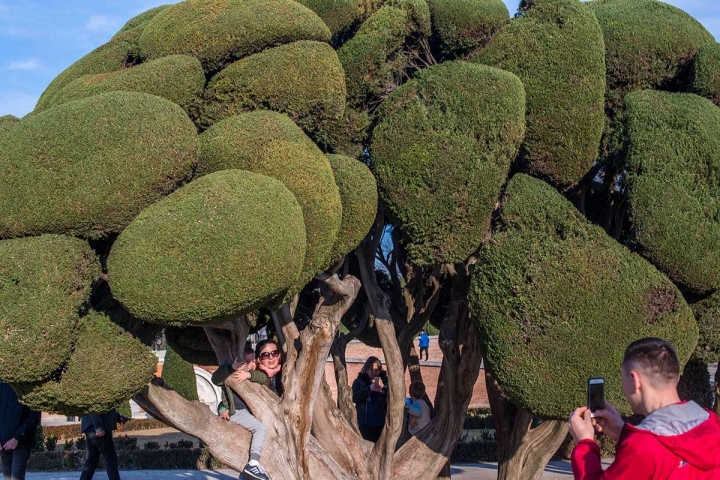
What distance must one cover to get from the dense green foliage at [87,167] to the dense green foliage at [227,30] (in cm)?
125

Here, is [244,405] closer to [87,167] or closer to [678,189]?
[87,167]

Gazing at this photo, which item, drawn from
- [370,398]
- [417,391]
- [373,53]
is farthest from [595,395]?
[370,398]

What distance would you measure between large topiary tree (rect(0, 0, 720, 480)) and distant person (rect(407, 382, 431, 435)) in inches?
28.6

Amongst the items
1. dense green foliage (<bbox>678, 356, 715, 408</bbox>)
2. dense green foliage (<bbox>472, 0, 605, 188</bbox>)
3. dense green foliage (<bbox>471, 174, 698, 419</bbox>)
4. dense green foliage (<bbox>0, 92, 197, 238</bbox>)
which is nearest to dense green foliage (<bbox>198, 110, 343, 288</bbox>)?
dense green foliage (<bbox>0, 92, 197, 238</bbox>)

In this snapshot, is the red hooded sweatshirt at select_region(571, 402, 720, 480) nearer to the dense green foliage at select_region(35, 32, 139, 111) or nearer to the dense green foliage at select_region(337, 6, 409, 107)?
the dense green foliage at select_region(337, 6, 409, 107)

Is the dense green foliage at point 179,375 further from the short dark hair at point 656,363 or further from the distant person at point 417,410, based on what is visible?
the short dark hair at point 656,363

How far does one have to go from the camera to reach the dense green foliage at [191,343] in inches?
352

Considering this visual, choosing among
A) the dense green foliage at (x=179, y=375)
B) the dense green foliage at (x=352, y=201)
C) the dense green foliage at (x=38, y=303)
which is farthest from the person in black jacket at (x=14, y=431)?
the dense green foliage at (x=179, y=375)

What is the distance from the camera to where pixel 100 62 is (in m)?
8.07

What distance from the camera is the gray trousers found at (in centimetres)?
719

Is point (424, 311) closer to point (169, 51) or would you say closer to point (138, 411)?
point (169, 51)

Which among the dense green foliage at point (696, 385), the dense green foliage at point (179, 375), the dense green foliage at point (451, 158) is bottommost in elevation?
the dense green foliage at point (179, 375)

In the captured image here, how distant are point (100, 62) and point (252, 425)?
12.9 ft

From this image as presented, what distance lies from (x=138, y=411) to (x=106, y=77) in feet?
57.4
